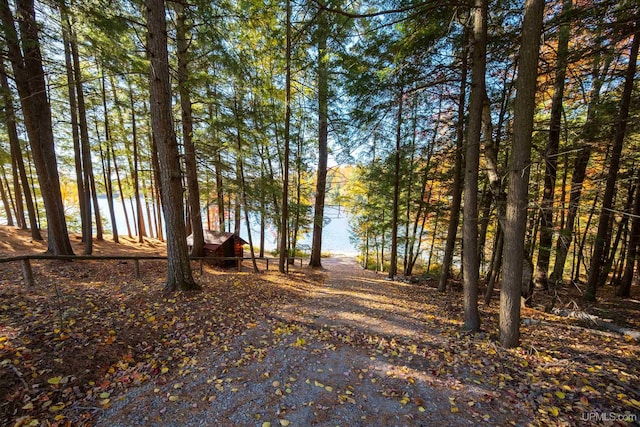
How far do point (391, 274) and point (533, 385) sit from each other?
326 inches

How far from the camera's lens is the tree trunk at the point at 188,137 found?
23.0 feet

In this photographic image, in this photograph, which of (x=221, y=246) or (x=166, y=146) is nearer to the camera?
(x=166, y=146)

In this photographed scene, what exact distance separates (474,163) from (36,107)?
37.6 feet

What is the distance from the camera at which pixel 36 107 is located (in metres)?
6.82

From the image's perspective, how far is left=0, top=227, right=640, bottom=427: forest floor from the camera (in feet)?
8.31

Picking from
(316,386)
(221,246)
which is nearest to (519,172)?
(316,386)

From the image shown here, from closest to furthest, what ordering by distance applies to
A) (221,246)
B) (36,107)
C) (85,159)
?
(36,107)
(85,159)
(221,246)

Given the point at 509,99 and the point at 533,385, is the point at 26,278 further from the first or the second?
the point at 509,99

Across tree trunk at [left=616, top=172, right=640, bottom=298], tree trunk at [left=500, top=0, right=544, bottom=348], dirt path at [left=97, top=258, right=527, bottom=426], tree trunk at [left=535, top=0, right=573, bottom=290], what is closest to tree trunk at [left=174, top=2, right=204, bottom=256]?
dirt path at [left=97, top=258, right=527, bottom=426]

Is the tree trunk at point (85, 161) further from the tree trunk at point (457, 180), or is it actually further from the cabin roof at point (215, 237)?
the tree trunk at point (457, 180)

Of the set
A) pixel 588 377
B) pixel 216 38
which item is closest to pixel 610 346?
pixel 588 377

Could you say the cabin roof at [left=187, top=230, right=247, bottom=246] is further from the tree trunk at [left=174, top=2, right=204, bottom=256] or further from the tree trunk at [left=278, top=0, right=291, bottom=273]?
the tree trunk at [left=278, top=0, right=291, bottom=273]

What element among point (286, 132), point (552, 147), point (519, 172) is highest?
point (286, 132)

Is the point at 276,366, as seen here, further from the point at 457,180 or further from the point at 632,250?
the point at 632,250
